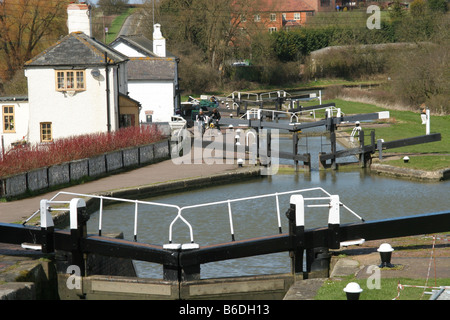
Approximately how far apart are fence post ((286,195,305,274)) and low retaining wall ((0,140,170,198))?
38.3 feet

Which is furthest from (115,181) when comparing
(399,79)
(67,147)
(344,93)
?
(344,93)

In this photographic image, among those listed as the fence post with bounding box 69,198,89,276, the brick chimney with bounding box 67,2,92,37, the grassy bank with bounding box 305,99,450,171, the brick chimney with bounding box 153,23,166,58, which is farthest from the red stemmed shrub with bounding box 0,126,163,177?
the brick chimney with bounding box 153,23,166,58

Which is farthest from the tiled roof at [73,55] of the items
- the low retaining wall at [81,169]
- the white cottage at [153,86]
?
the white cottage at [153,86]

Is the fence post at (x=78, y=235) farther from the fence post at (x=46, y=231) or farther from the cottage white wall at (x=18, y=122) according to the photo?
the cottage white wall at (x=18, y=122)

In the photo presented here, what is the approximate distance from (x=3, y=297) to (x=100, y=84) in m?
24.5

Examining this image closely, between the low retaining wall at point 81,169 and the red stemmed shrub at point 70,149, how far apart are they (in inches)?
21.7

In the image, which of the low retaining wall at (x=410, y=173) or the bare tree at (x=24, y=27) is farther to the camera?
the bare tree at (x=24, y=27)

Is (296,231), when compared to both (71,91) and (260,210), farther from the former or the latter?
(71,91)

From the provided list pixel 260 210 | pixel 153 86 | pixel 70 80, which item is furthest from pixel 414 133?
pixel 260 210

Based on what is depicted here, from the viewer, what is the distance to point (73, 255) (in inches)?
585

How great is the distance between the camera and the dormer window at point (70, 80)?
3575 centimetres

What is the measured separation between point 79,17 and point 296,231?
27107mm

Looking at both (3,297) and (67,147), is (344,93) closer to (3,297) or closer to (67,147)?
(67,147)

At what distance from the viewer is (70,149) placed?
28375 millimetres
